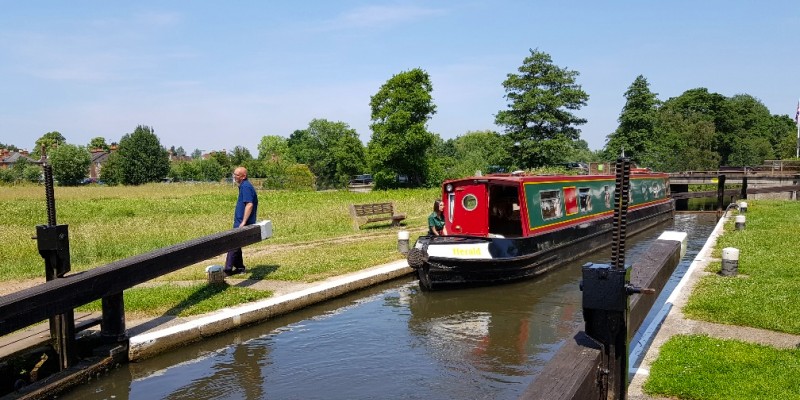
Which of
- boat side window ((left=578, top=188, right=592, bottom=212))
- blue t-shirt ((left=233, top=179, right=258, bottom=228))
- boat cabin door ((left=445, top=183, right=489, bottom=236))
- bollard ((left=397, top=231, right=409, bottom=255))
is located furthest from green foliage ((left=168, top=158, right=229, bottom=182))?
blue t-shirt ((left=233, top=179, right=258, bottom=228))

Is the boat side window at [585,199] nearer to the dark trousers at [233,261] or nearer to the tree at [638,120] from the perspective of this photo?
the dark trousers at [233,261]

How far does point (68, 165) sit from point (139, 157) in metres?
8.79

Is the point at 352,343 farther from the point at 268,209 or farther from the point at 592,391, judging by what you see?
the point at 268,209

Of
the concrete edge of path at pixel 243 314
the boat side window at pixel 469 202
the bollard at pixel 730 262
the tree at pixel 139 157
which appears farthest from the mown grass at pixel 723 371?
the tree at pixel 139 157

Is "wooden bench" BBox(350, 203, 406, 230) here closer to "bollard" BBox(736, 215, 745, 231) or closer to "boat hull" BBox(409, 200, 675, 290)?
"boat hull" BBox(409, 200, 675, 290)

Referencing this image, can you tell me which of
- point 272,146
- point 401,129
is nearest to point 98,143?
point 272,146

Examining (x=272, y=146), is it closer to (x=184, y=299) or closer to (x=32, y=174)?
(x=32, y=174)

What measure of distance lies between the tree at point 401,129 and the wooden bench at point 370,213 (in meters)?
28.7

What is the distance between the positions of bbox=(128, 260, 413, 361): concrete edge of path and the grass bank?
5281 mm

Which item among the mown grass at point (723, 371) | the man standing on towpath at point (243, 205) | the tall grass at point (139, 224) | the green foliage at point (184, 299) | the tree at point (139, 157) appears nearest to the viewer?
the mown grass at point (723, 371)

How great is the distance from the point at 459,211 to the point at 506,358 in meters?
5.27

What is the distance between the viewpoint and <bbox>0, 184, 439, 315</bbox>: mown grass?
9117 mm

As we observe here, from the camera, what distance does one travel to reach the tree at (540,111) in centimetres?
4584

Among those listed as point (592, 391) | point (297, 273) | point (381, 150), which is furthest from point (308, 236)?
point (381, 150)
